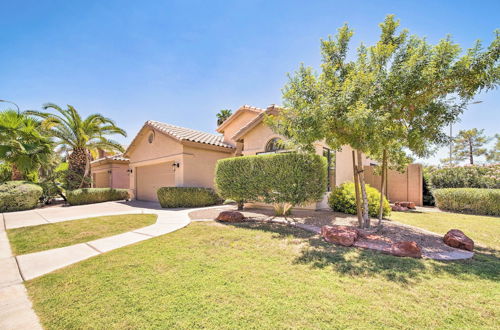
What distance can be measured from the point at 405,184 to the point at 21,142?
27884mm

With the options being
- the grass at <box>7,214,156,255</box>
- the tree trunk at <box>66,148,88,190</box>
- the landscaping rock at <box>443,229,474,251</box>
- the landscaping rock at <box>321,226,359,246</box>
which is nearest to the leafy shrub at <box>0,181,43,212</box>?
the tree trunk at <box>66,148,88,190</box>

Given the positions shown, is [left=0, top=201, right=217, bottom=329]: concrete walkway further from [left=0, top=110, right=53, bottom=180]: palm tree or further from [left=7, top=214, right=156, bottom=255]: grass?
[left=0, top=110, right=53, bottom=180]: palm tree

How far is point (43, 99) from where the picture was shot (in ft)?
54.5

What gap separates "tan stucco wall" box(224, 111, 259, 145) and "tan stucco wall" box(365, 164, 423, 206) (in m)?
10.1

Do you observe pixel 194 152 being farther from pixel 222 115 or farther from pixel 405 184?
pixel 405 184

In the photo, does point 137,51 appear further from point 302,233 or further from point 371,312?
point 371,312

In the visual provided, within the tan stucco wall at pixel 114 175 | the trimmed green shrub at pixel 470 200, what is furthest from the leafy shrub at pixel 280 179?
the tan stucco wall at pixel 114 175

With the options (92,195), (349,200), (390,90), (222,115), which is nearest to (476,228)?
(349,200)

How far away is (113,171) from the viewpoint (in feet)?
76.0

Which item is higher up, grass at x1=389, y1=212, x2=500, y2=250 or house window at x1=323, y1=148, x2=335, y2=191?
house window at x1=323, y1=148, x2=335, y2=191

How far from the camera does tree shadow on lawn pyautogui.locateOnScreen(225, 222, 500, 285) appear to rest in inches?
164

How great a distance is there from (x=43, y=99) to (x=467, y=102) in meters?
24.9

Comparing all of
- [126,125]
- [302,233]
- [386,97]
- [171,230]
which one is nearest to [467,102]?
[386,97]

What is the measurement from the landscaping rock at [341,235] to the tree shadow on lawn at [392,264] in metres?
0.20
